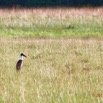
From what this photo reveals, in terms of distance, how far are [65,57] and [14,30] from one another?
8780mm

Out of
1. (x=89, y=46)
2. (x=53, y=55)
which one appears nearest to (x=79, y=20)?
(x=89, y=46)

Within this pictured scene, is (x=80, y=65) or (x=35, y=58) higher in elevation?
(x=35, y=58)

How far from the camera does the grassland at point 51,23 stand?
67.9ft

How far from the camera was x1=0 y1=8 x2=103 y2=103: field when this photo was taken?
6.64 m

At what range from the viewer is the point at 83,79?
27.5 ft

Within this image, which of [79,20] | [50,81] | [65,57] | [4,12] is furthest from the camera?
[4,12]
